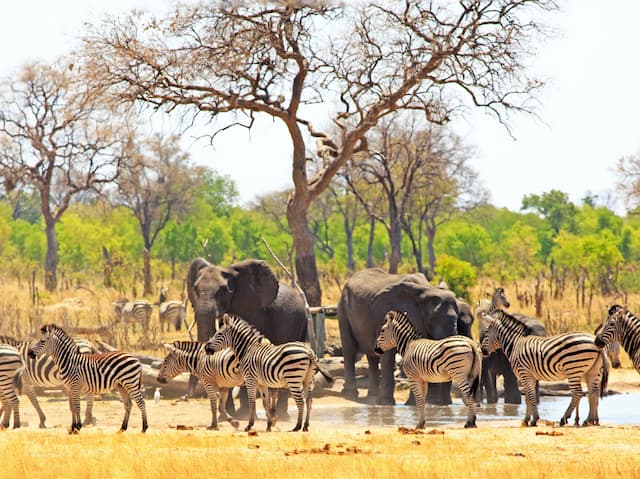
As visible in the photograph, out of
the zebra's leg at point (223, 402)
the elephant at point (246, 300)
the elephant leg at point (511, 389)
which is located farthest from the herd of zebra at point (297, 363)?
the elephant leg at point (511, 389)

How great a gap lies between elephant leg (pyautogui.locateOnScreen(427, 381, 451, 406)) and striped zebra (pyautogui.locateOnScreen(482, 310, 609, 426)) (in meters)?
4.52

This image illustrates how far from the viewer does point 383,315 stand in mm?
22469

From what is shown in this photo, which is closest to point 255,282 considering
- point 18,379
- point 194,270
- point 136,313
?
point 194,270

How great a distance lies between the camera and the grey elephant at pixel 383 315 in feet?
69.7

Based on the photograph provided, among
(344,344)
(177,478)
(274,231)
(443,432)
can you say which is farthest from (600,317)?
(274,231)

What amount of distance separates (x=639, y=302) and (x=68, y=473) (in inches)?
1237

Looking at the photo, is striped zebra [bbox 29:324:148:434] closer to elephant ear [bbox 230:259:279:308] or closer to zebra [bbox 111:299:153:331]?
elephant ear [bbox 230:259:279:308]

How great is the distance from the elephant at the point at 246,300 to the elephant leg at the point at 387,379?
2.01 m

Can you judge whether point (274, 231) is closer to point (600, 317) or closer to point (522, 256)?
point (522, 256)

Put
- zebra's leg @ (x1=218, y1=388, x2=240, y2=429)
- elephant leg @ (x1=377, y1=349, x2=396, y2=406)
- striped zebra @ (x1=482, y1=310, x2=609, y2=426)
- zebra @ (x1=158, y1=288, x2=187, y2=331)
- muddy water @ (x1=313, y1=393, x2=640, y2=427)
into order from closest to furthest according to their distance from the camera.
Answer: striped zebra @ (x1=482, y1=310, x2=609, y2=426) → zebra's leg @ (x1=218, y1=388, x2=240, y2=429) → muddy water @ (x1=313, y1=393, x2=640, y2=427) → elephant leg @ (x1=377, y1=349, x2=396, y2=406) → zebra @ (x1=158, y1=288, x2=187, y2=331)

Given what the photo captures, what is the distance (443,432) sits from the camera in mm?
14977

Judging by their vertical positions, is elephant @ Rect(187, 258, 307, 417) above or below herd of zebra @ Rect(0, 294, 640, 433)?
above

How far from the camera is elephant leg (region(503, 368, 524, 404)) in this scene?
70.1 feet

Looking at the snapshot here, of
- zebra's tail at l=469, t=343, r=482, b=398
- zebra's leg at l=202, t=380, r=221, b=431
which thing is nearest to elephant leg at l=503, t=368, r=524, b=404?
zebra's tail at l=469, t=343, r=482, b=398
